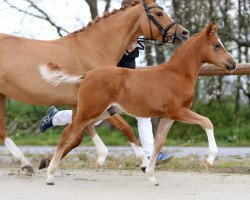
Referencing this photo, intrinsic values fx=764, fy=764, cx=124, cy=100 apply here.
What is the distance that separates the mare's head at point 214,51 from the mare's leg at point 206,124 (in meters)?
0.77

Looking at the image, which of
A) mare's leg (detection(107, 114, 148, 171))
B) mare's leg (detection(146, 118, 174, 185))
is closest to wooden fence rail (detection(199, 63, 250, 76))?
mare's leg (detection(107, 114, 148, 171))

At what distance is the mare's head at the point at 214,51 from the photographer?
866 cm

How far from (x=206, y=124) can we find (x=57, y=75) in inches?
75.5

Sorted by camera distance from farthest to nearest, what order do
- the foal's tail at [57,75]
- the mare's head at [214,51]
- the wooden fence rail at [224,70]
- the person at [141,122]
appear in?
the wooden fence rail at [224,70], the person at [141,122], the foal's tail at [57,75], the mare's head at [214,51]

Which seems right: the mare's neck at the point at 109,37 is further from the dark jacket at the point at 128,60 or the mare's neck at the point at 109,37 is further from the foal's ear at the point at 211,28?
the foal's ear at the point at 211,28

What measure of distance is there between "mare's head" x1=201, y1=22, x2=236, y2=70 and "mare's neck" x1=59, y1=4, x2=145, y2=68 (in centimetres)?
147

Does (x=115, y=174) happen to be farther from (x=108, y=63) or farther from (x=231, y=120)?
(x=231, y=120)

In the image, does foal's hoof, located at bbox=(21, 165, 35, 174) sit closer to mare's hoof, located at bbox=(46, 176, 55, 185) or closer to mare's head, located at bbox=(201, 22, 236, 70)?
mare's hoof, located at bbox=(46, 176, 55, 185)

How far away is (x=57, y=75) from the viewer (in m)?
8.97

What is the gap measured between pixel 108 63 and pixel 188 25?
1014cm

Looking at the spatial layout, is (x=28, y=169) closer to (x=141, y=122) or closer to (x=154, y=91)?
(x=141, y=122)

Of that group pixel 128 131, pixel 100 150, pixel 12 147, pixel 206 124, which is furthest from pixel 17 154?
pixel 206 124

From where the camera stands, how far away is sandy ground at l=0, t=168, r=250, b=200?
25.7 ft

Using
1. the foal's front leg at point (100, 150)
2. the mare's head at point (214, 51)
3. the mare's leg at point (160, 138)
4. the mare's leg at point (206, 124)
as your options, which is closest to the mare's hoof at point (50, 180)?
the foal's front leg at point (100, 150)
